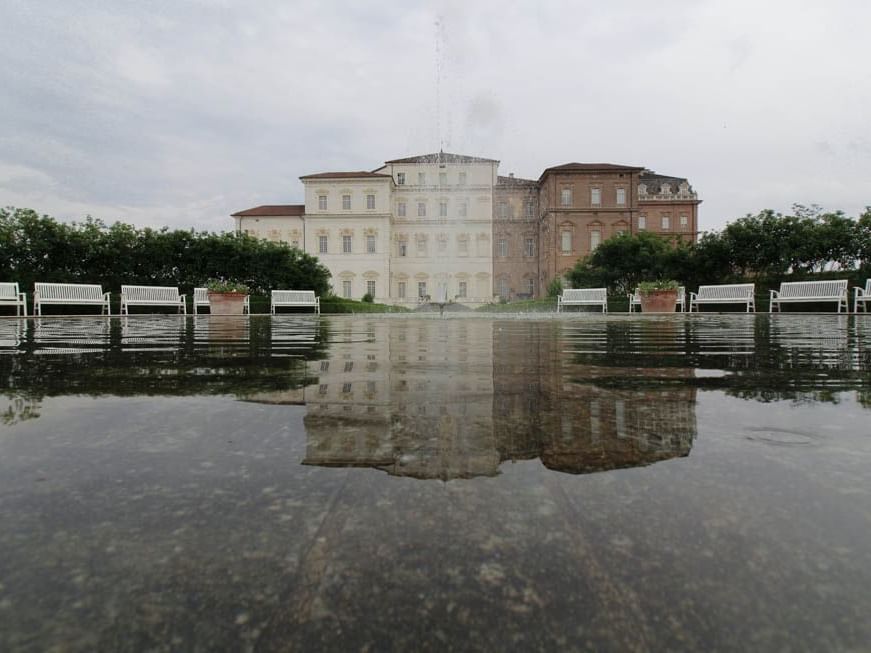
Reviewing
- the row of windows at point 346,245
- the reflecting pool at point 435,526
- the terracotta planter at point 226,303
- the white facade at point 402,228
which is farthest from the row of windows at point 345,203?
the reflecting pool at point 435,526

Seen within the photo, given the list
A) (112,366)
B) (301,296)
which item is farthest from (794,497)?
(301,296)

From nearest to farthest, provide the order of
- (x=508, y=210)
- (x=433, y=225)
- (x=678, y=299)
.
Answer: (x=678, y=299) → (x=433, y=225) → (x=508, y=210)

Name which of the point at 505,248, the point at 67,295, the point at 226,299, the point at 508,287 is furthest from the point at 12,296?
the point at 505,248

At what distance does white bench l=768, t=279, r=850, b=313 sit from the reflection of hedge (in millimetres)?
17972

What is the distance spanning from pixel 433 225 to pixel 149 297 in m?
32.5

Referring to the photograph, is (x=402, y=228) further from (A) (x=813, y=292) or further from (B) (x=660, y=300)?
(A) (x=813, y=292)

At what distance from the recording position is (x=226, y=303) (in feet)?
49.9

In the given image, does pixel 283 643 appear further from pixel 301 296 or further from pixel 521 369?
pixel 301 296

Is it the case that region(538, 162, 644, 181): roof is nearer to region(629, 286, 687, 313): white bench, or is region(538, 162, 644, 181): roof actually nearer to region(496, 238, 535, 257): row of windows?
region(496, 238, 535, 257): row of windows

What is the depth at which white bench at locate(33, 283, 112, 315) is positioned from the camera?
523 inches

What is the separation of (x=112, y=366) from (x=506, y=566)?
8.84 feet

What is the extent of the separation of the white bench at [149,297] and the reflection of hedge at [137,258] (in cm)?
249

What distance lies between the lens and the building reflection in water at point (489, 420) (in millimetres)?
1002

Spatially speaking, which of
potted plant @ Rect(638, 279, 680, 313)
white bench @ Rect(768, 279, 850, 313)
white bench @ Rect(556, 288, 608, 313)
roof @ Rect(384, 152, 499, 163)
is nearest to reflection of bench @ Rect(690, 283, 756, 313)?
white bench @ Rect(768, 279, 850, 313)
